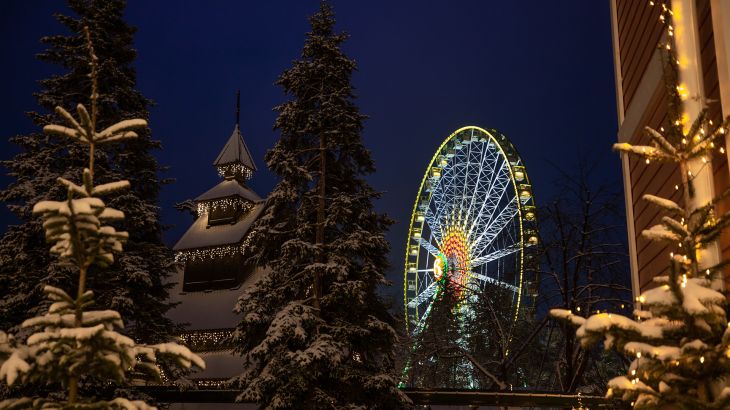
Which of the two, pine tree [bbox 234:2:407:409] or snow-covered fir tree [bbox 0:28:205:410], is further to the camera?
pine tree [bbox 234:2:407:409]

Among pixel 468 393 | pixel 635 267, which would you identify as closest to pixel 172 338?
pixel 468 393

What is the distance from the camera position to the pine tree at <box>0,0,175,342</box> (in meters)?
14.9

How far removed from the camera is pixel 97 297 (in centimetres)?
1538

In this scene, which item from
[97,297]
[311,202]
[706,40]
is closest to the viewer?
[706,40]

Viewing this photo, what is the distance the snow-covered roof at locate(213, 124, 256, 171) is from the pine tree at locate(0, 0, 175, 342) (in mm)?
15629

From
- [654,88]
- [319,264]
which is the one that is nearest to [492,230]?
[319,264]

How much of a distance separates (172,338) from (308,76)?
6.27 metres

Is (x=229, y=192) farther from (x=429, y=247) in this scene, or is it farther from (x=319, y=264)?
(x=319, y=264)

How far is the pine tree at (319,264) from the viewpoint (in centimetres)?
1433

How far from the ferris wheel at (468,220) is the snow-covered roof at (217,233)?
7358 millimetres

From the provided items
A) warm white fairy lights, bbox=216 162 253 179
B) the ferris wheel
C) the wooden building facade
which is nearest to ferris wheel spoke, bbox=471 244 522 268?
the ferris wheel

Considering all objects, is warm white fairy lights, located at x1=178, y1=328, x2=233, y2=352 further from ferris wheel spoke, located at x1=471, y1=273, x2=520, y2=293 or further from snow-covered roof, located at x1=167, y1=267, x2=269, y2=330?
ferris wheel spoke, located at x1=471, y1=273, x2=520, y2=293

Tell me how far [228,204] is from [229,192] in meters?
0.54

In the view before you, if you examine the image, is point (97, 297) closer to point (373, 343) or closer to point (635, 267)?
point (373, 343)
